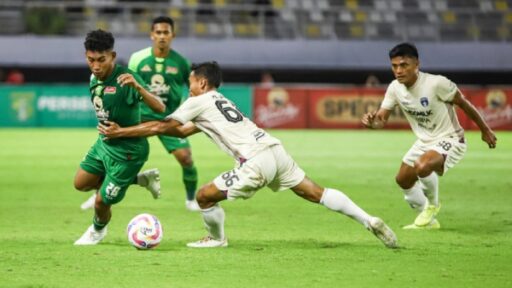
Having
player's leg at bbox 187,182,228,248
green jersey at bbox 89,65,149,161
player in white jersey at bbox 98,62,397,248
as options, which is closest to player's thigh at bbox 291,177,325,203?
player in white jersey at bbox 98,62,397,248

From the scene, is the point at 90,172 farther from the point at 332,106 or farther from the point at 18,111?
the point at 18,111

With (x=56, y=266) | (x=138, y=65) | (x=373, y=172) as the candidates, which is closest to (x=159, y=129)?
(x=56, y=266)

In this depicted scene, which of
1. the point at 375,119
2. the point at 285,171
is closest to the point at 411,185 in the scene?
the point at 375,119

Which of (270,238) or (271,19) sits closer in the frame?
(270,238)

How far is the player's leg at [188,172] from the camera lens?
1379 cm

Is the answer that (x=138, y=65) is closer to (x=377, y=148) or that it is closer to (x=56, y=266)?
(x=56, y=266)

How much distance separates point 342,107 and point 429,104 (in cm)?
2364

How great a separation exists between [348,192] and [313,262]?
703 cm

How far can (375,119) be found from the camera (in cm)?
1146

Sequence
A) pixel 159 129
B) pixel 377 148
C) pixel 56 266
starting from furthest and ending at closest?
pixel 377 148
pixel 159 129
pixel 56 266

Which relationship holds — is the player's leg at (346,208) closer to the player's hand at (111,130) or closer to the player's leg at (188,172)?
the player's hand at (111,130)

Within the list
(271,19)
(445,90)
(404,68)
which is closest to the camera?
(404,68)

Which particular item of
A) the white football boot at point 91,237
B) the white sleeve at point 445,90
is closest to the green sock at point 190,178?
the white football boot at point 91,237

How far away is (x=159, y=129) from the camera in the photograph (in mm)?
9500
